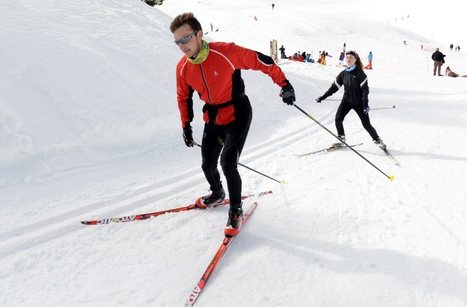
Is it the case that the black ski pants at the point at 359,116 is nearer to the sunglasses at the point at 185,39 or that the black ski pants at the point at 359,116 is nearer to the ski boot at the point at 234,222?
the ski boot at the point at 234,222

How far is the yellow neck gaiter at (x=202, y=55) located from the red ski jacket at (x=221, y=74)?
0.04m

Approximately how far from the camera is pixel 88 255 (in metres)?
3.57

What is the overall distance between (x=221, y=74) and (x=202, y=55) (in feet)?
0.83

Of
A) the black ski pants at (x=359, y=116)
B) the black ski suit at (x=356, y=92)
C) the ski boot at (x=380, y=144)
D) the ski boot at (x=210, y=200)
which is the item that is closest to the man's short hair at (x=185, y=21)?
the ski boot at (x=210, y=200)

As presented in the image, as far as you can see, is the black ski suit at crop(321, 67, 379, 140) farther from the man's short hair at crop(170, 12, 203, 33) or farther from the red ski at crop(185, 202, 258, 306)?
the man's short hair at crop(170, 12, 203, 33)

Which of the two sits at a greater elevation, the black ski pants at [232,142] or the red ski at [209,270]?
the black ski pants at [232,142]

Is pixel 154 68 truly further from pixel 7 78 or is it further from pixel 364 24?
pixel 364 24

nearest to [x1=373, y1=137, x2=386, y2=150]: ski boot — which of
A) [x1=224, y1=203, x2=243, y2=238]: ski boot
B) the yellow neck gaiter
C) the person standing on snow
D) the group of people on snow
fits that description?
the person standing on snow

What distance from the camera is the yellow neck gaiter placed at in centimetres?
338

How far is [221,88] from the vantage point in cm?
358

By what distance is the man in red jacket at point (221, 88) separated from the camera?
11.0 feet

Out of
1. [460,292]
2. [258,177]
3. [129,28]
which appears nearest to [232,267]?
[460,292]

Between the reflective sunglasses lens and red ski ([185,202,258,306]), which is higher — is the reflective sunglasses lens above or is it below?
above

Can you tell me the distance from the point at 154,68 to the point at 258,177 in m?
4.70
